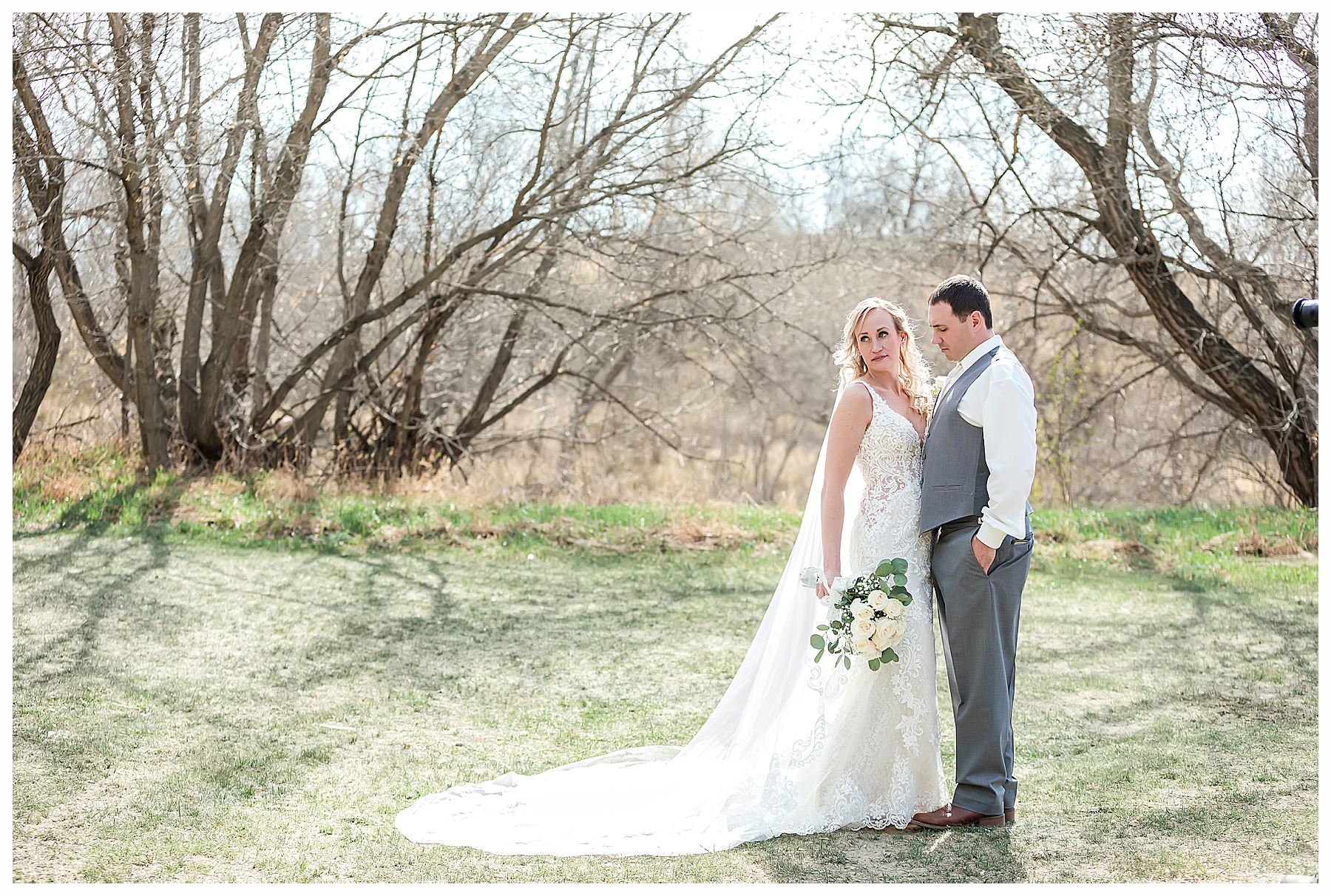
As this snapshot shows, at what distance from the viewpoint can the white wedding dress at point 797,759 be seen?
3615mm

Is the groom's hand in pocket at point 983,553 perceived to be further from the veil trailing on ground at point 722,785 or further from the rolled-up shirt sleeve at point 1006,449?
the veil trailing on ground at point 722,785

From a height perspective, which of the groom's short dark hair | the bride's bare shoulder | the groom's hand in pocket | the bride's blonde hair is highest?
the groom's short dark hair

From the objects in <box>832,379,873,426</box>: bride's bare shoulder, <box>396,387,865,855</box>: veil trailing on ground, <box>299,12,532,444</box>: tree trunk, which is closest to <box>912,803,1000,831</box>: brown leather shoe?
<box>396,387,865,855</box>: veil trailing on ground

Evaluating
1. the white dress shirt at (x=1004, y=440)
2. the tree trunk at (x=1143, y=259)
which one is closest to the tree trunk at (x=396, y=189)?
the tree trunk at (x=1143, y=259)

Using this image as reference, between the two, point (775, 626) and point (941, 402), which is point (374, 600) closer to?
point (775, 626)

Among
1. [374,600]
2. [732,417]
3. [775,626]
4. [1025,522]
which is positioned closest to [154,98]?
[374,600]

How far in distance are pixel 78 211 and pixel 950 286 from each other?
734 centimetres

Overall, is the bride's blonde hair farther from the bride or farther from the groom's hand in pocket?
the groom's hand in pocket

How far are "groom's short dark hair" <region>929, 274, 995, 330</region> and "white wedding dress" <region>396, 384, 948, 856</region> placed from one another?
1.33ft

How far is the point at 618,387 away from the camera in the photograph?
15.6 m

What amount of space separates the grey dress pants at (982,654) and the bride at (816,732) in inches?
4.3

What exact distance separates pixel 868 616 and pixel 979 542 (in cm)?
43

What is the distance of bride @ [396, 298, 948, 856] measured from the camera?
3.63m

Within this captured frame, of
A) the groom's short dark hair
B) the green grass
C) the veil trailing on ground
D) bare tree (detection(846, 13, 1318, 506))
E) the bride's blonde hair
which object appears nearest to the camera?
the green grass
